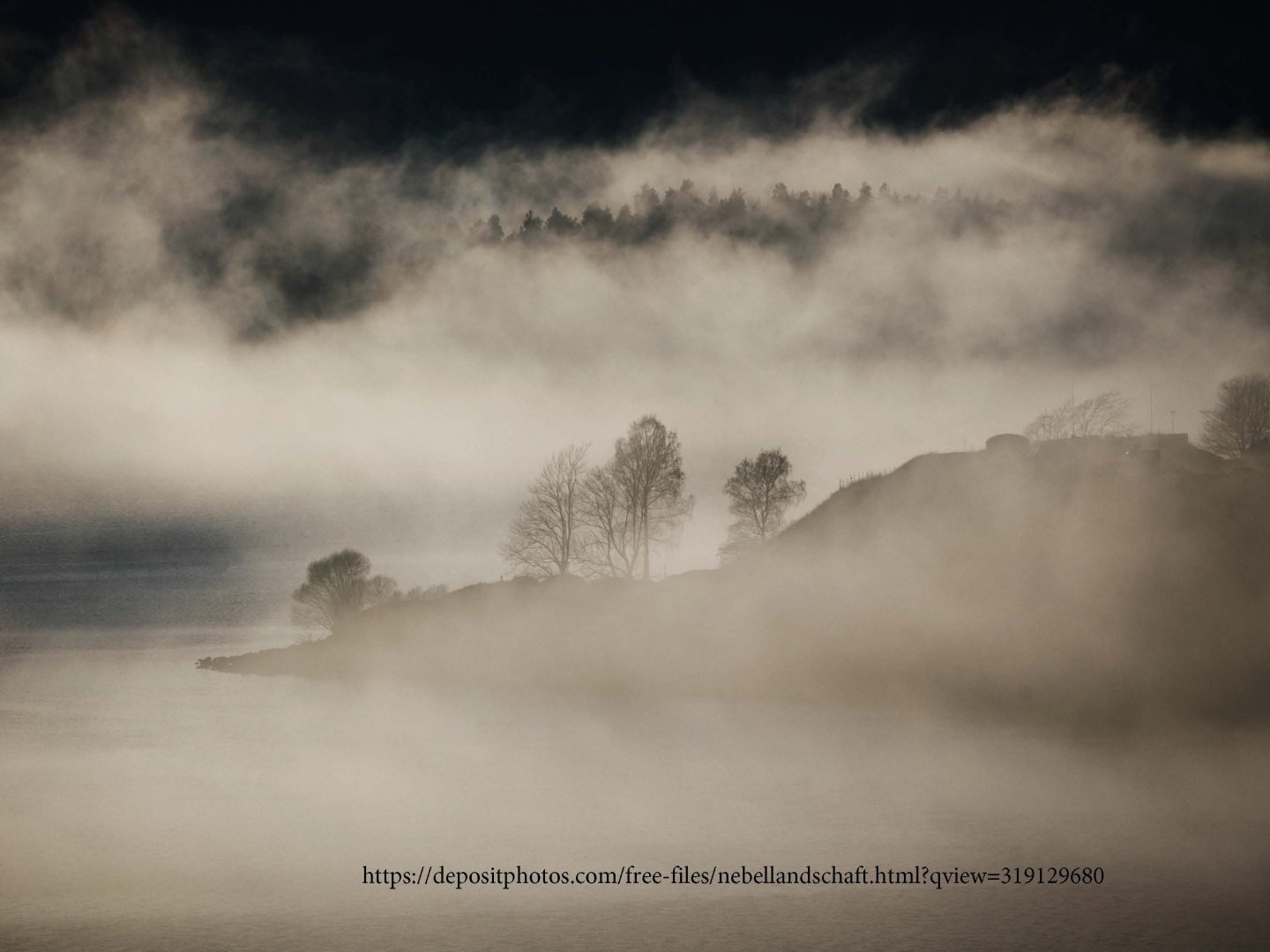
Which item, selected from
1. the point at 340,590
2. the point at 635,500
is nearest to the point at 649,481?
the point at 635,500

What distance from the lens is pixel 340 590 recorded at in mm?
126500

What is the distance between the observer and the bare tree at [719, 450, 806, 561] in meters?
119

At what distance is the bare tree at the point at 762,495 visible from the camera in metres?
119

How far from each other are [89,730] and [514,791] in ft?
126

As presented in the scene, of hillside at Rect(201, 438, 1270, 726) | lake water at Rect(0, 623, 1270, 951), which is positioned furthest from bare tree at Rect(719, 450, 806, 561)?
lake water at Rect(0, 623, 1270, 951)

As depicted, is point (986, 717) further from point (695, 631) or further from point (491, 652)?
point (491, 652)

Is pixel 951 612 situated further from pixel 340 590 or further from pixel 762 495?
pixel 340 590

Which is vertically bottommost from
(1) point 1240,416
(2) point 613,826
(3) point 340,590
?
(2) point 613,826

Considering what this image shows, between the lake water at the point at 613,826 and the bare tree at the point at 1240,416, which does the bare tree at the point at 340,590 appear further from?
the bare tree at the point at 1240,416

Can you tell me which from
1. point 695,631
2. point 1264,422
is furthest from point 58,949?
point 1264,422

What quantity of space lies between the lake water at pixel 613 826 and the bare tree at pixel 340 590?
42.8 metres

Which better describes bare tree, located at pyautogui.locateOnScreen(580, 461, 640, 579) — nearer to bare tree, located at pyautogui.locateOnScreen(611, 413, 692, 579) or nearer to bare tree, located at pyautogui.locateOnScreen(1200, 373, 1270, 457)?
bare tree, located at pyautogui.locateOnScreen(611, 413, 692, 579)

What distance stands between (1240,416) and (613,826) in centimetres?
10589

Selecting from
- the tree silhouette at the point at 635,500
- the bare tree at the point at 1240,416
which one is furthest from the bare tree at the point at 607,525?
the bare tree at the point at 1240,416
